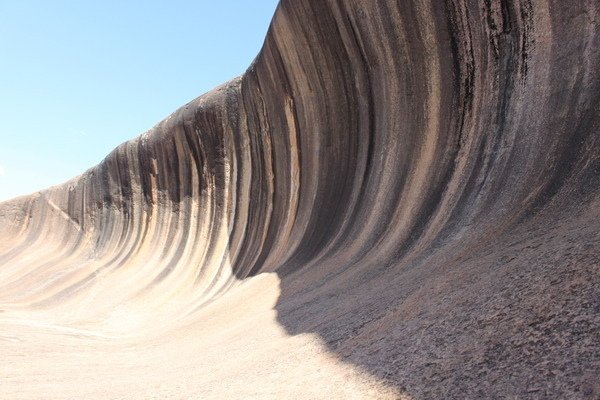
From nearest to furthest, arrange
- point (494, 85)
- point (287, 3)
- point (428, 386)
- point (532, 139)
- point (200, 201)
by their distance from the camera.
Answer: point (428, 386)
point (532, 139)
point (494, 85)
point (287, 3)
point (200, 201)

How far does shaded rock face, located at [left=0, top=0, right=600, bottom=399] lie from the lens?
4.74ft

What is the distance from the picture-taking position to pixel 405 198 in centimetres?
359

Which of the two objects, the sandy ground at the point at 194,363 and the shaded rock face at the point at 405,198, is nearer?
the shaded rock face at the point at 405,198

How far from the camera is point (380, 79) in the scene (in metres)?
4.50

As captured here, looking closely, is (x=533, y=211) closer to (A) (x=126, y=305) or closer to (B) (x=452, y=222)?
(B) (x=452, y=222)

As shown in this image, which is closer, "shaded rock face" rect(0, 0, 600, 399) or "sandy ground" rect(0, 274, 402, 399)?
"shaded rock face" rect(0, 0, 600, 399)

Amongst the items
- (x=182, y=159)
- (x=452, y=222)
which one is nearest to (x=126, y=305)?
(x=182, y=159)

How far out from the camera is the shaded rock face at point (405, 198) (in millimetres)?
1444

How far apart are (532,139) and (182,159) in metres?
6.92

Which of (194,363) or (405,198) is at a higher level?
(405,198)

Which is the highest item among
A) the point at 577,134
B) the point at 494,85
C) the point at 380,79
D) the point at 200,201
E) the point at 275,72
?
the point at 275,72

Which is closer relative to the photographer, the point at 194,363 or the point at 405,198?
the point at 194,363

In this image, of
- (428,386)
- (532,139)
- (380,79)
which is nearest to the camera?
(428,386)

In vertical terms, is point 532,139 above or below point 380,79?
below
